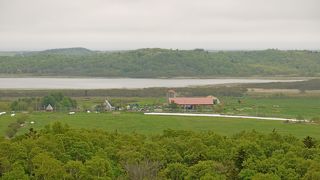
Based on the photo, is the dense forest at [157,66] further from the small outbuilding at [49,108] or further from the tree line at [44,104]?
the small outbuilding at [49,108]

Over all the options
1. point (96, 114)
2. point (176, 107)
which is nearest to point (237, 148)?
point (96, 114)

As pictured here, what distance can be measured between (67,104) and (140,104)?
6812 millimetres

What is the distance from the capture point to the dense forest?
93762mm

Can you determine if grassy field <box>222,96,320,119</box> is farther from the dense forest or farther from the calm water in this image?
the dense forest

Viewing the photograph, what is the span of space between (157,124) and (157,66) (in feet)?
192

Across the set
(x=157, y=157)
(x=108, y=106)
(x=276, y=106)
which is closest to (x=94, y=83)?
(x=108, y=106)

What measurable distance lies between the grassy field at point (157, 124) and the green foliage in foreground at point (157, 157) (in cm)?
1170

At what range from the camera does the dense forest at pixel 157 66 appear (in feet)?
308

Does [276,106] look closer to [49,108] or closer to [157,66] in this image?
[49,108]

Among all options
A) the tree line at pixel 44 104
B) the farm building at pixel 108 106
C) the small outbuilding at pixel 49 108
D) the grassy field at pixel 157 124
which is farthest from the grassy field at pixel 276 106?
the small outbuilding at pixel 49 108

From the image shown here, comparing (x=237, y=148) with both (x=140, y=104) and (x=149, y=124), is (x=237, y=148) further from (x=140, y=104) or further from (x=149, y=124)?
(x=140, y=104)

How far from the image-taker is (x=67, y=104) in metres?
48.4

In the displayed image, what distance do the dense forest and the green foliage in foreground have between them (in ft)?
222

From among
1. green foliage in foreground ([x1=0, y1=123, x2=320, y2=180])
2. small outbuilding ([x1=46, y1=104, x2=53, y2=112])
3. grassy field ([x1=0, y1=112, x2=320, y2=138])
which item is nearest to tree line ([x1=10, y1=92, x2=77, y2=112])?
small outbuilding ([x1=46, y1=104, x2=53, y2=112])
